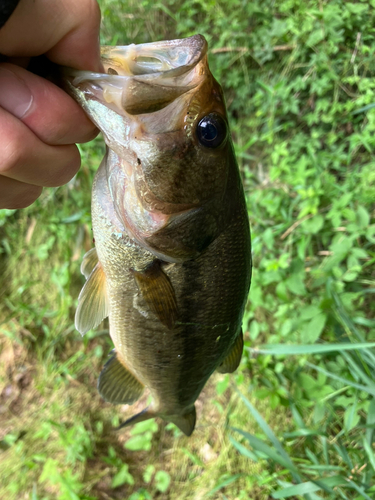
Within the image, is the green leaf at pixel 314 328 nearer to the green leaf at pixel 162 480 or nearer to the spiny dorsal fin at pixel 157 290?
the spiny dorsal fin at pixel 157 290

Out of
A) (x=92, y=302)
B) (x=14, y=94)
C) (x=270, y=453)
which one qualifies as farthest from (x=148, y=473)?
(x=14, y=94)

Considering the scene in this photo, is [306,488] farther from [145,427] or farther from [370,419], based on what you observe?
[145,427]

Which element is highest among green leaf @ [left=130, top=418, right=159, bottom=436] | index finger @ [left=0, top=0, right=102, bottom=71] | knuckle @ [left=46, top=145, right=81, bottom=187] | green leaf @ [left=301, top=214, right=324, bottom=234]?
index finger @ [left=0, top=0, right=102, bottom=71]

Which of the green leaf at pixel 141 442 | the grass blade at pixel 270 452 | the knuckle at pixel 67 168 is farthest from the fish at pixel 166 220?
the green leaf at pixel 141 442

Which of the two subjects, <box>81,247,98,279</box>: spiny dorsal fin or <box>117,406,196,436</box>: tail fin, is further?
<box>117,406,196,436</box>: tail fin

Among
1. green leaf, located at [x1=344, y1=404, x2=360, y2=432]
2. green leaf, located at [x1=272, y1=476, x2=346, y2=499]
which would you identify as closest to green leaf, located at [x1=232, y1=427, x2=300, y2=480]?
green leaf, located at [x1=272, y1=476, x2=346, y2=499]

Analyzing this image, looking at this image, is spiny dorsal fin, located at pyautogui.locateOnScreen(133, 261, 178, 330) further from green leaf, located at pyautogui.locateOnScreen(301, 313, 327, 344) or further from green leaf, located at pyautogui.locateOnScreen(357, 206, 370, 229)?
green leaf, located at pyautogui.locateOnScreen(357, 206, 370, 229)

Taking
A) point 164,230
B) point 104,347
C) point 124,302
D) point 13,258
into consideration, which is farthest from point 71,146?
point 13,258
